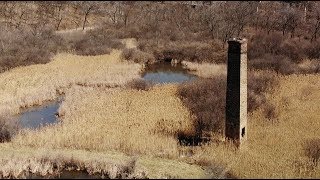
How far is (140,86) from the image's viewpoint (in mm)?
27625

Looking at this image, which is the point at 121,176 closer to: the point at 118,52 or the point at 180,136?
the point at 180,136

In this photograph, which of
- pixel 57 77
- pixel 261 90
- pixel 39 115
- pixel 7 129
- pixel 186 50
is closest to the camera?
pixel 7 129

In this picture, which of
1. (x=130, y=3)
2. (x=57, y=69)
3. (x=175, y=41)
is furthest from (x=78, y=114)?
(x=130, y=3)

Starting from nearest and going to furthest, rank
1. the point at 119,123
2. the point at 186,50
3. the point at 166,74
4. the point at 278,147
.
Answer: the point at 278,147 → the point at 119,123 → the point at 166,74 → the point at 186,50

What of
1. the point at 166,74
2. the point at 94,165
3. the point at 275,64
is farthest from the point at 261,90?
the point at 166,74

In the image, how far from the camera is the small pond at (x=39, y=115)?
72.6 ft

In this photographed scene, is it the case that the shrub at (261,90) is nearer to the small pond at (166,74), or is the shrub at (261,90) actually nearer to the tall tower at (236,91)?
the tall tower at (236,91)

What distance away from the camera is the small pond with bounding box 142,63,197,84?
34.5 m

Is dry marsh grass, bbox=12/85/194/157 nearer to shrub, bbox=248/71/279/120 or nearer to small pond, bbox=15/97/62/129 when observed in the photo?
small pond, bbox=15/97/62/129

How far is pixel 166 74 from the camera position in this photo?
3750 centimetres

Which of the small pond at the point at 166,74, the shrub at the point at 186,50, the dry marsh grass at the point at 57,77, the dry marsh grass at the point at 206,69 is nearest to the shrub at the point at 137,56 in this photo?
the small pond at the point at 166,74

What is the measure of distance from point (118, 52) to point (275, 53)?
13.5 meters

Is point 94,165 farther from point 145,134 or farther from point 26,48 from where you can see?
point 26,48

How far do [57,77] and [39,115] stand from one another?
7.02 meters
